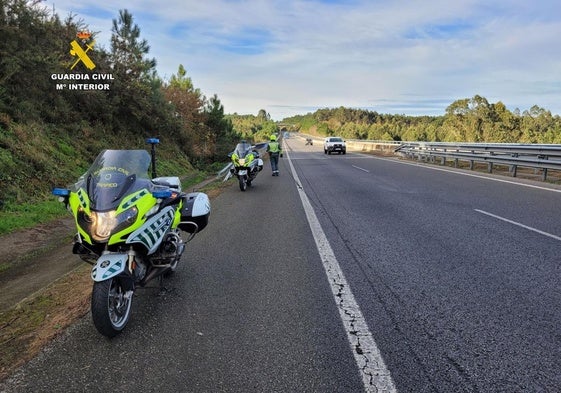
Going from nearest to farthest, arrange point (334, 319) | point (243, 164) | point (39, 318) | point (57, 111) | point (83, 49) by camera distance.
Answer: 1. point (334, 319)
2. point (39, 318)
3. point (243, 164)
4. point (57, 111)
5. point (83, 49)

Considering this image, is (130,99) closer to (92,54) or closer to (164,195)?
(92,54)

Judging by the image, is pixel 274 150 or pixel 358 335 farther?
pixel 274 150

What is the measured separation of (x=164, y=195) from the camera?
14.0ft

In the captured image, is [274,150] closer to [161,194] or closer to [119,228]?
[161,194]

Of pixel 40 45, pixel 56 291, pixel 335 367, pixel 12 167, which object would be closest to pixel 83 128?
pixel 40 45

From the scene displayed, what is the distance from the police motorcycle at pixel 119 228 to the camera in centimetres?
363

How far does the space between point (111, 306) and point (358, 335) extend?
222 centimetres

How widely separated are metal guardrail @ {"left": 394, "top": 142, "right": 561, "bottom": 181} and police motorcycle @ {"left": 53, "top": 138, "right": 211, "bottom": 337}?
1468 centimetres

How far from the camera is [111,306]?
12.2 ft

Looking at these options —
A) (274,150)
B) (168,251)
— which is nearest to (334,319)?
(168,251)

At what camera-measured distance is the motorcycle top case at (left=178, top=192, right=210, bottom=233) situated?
5.29 meters

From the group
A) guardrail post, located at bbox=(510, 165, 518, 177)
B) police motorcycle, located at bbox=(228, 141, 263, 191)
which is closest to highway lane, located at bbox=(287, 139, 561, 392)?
police motorcycle, located at bbox=(228, 141, 263, 191)

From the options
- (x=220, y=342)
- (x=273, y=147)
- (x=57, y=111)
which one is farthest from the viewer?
(x=273, y=147)

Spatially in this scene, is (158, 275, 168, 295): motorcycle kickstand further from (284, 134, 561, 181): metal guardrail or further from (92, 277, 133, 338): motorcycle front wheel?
(284, 134, 561, 181): metal guardrail
